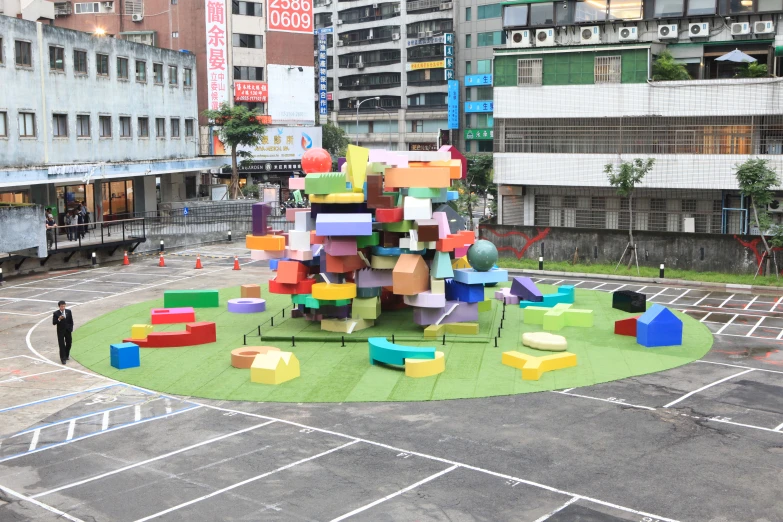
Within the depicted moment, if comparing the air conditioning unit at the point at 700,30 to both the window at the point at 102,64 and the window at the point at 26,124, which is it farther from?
the window at the point at 26,124

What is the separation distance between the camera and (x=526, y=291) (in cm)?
3550

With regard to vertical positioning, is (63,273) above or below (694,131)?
below

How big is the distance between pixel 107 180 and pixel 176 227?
24.9ft

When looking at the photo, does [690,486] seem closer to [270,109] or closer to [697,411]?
[697,411]

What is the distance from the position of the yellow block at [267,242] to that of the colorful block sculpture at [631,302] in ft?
43.2

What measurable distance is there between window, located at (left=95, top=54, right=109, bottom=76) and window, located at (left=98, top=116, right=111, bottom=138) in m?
2.85

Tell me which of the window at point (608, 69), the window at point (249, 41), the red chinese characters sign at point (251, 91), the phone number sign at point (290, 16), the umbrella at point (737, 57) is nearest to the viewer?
the umbrella at point (737, 57)

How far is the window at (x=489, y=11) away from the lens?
102106mm

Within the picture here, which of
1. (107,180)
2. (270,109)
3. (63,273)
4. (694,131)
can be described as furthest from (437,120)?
(63,273)

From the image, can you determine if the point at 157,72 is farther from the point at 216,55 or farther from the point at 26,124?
the point at 216,55

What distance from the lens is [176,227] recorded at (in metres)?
57.0

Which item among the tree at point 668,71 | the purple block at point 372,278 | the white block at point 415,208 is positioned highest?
the tree at point 668,71

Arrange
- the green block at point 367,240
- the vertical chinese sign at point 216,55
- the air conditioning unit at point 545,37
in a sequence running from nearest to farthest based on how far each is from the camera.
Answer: the green block at point 367,240 → the air conditioning unit at point 545,37 → the vertical chinese sign at point 216,55

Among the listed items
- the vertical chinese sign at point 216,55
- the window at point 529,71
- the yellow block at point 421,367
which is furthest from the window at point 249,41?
the yellow block at point 421,367
